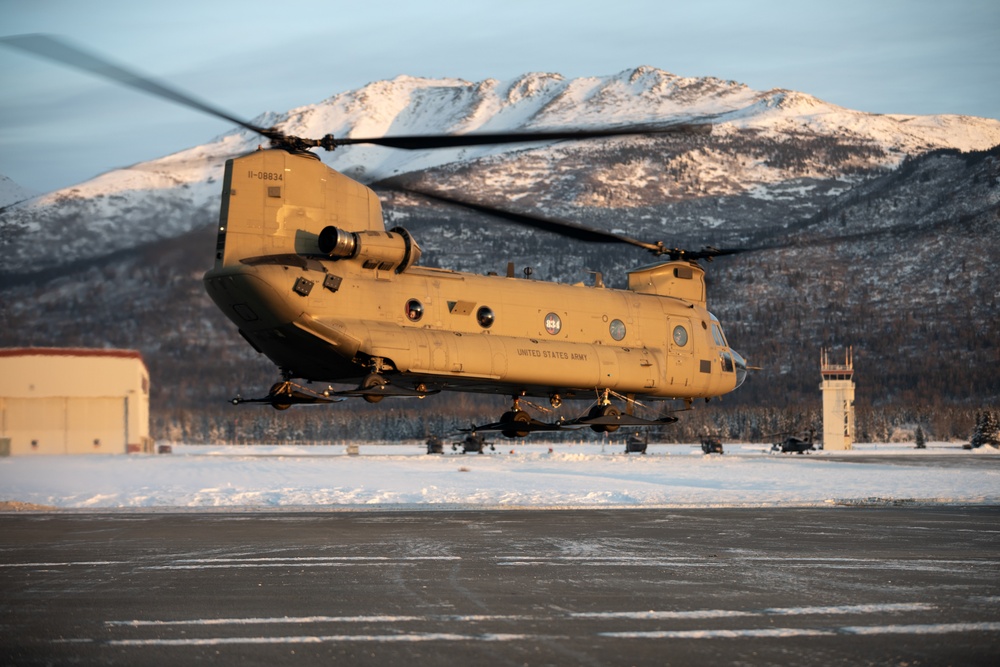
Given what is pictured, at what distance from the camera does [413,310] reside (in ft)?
86.0

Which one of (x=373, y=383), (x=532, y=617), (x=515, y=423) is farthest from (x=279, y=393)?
(x=532, y=617)

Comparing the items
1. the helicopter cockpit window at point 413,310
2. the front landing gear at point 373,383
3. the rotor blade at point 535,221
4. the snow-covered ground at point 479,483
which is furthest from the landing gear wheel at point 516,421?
the snow-covered ground at point 479,483

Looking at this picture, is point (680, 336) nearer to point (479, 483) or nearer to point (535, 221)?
point (535, 221)

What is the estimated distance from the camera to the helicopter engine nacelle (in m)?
24.8

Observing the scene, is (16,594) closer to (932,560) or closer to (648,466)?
(932,560)

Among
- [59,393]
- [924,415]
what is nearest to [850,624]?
[59,393]

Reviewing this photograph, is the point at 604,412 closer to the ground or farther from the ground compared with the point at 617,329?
closer to the ground

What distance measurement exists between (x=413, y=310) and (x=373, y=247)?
1.78 meters

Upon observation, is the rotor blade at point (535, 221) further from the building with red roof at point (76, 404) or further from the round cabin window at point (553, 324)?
the building with red roof at point (76, 404)

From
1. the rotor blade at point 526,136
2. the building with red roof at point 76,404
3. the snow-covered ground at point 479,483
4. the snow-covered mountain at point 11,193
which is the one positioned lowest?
the snow-covered ground at point 479,483

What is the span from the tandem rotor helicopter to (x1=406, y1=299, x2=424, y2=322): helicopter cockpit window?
27 millimetres

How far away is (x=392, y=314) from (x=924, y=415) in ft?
555

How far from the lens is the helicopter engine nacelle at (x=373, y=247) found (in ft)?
81.4

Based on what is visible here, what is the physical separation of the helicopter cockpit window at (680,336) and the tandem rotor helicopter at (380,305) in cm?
192
